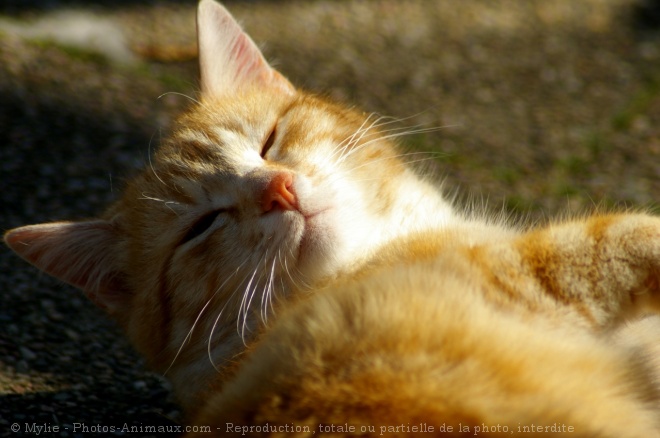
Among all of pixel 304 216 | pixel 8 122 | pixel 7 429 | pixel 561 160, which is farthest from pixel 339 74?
pixel 7 429

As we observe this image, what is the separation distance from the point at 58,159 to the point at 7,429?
81.7 inches

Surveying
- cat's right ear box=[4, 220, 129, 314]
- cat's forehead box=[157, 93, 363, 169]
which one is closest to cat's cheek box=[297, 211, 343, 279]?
→ cat's forehead box=[157, 93, 363, 169]

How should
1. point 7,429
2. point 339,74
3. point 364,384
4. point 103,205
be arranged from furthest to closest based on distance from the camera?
point 339,74
point 103,205
point 7,429
point 364,384

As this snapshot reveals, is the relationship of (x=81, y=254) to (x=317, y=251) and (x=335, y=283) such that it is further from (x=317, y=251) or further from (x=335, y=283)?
(x=335, y=283)

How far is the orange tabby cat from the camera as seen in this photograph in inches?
65.2

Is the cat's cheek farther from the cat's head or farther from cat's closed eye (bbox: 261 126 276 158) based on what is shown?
cat's closed eye (bbox: 261 126 276 158)

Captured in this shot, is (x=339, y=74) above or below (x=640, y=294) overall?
below

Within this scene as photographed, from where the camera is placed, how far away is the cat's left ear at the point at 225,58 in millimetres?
2982

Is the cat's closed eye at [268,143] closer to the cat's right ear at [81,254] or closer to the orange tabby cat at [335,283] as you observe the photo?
the orange tabby cat at [335,283]

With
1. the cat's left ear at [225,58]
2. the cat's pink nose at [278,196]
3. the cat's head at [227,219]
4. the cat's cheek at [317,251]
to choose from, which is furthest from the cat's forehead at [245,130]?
the cat's cheek at [317,251]

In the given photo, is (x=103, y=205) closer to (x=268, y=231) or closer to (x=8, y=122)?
(x=8, y=122)

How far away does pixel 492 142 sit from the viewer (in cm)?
430

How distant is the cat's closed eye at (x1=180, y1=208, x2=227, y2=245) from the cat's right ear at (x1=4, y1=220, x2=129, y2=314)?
0.38 m

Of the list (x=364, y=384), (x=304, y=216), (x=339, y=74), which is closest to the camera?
(x=364, y=384)
